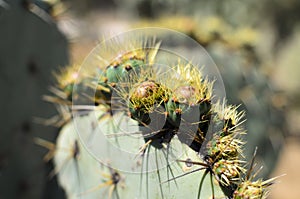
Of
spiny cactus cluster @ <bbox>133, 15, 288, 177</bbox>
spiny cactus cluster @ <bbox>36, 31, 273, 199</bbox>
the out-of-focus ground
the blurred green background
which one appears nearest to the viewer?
spiny cactus cluster @ <bbox>36, 31, 273, 199</bbox>

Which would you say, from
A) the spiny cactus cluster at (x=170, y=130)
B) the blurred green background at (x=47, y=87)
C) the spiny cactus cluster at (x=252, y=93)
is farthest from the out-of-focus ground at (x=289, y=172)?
the spiny cactus cluster at (x=170, y=130)

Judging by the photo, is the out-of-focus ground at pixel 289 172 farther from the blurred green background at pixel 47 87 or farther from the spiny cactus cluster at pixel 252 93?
the spiny cactus cluster at pixel 252 93

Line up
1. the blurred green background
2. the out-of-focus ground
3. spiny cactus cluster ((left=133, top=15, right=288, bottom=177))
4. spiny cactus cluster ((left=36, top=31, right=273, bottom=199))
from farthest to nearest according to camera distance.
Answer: the out-of-focus ground → spiny cactus cluster ((left=133, top=15, right=288, bottom=177)) → the blurred green background → spiny cactus cluster ((left=36, top=31, right=273, bottom=199))

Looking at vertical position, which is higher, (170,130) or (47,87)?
(47,87)

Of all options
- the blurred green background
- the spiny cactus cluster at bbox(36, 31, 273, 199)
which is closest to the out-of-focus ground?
the blurred green background

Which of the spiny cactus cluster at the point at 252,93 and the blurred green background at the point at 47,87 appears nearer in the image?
the blurred green background at the point at 47,87

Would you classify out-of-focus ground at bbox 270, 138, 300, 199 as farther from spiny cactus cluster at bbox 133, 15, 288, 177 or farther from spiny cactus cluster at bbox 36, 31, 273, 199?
spiny cactus cluster at bbox 36, 31, 273, 199

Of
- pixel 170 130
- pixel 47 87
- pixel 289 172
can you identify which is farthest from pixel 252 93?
pixel 289 172

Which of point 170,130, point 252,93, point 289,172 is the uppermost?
point 252,93

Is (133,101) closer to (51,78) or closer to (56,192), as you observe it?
(56,192)

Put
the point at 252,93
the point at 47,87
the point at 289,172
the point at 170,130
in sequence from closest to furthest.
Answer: the point at 170,130
the point at 47,87
the point at 252,93
the point at 289,172

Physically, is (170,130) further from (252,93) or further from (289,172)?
(289,172)
